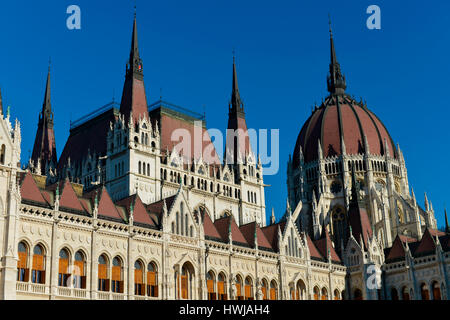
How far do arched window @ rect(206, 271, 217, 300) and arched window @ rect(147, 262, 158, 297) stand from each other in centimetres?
514

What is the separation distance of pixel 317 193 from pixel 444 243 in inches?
1345

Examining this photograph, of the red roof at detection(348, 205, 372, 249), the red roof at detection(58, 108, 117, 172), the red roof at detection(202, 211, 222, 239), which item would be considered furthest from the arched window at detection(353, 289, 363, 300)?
the red roof at detection(58, 108, 117, 172)

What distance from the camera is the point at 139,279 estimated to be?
161 feet

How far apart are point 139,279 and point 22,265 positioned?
32.4 ft

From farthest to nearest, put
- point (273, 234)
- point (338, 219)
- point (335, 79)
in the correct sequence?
1. point (335, 79)
2. point (338, 219)
3. point (273, 234)

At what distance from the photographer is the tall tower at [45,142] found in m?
82.6

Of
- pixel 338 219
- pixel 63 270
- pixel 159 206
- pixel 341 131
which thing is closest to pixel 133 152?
pixel 159 206

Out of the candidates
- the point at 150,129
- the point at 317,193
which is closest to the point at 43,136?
the point at 150,129

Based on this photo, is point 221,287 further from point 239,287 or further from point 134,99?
point 134,99

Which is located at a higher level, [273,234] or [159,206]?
[159,206]

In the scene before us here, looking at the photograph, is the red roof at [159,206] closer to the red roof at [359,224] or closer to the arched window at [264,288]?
the arched window at [264,288]

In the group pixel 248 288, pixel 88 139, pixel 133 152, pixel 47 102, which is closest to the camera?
pixel 248 288

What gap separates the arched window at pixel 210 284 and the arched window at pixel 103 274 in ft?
31.8
